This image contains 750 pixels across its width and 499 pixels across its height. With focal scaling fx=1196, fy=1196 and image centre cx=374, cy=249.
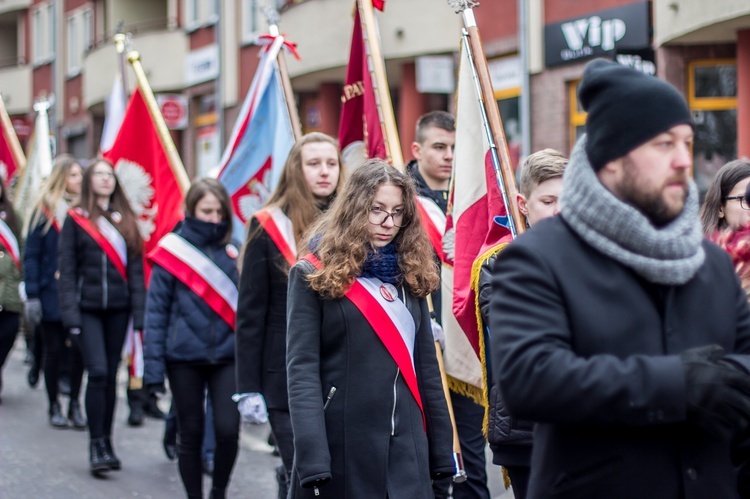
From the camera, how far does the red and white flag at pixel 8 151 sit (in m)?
14.5

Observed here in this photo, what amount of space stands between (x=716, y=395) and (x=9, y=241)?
9174mm

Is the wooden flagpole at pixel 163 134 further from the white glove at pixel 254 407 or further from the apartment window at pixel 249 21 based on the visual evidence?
the apartment window at pixel 249 21

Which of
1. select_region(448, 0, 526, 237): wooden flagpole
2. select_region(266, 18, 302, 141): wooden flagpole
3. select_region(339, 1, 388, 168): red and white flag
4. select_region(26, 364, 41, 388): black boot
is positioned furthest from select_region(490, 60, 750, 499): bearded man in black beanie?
select_region(26, 364, 41, 388): black boot

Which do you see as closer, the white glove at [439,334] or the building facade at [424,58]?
the white glove at [439,334]

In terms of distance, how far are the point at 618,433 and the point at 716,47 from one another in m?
12.8

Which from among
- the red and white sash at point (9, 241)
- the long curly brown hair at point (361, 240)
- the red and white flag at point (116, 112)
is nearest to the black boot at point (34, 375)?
the red and white sash at point (9, 241)

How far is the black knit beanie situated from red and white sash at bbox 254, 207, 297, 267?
3.06 meters

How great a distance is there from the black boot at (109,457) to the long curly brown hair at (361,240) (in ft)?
12.9

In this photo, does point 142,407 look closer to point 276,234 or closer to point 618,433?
point 276,234

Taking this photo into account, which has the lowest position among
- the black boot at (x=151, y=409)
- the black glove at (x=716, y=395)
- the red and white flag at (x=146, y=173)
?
the black boot at (x=151, y=409)

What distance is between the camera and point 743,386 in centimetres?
254

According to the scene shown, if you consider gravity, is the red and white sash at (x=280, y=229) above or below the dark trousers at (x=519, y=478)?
above

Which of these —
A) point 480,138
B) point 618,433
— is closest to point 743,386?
point 618,433

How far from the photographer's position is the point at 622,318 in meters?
2.66
